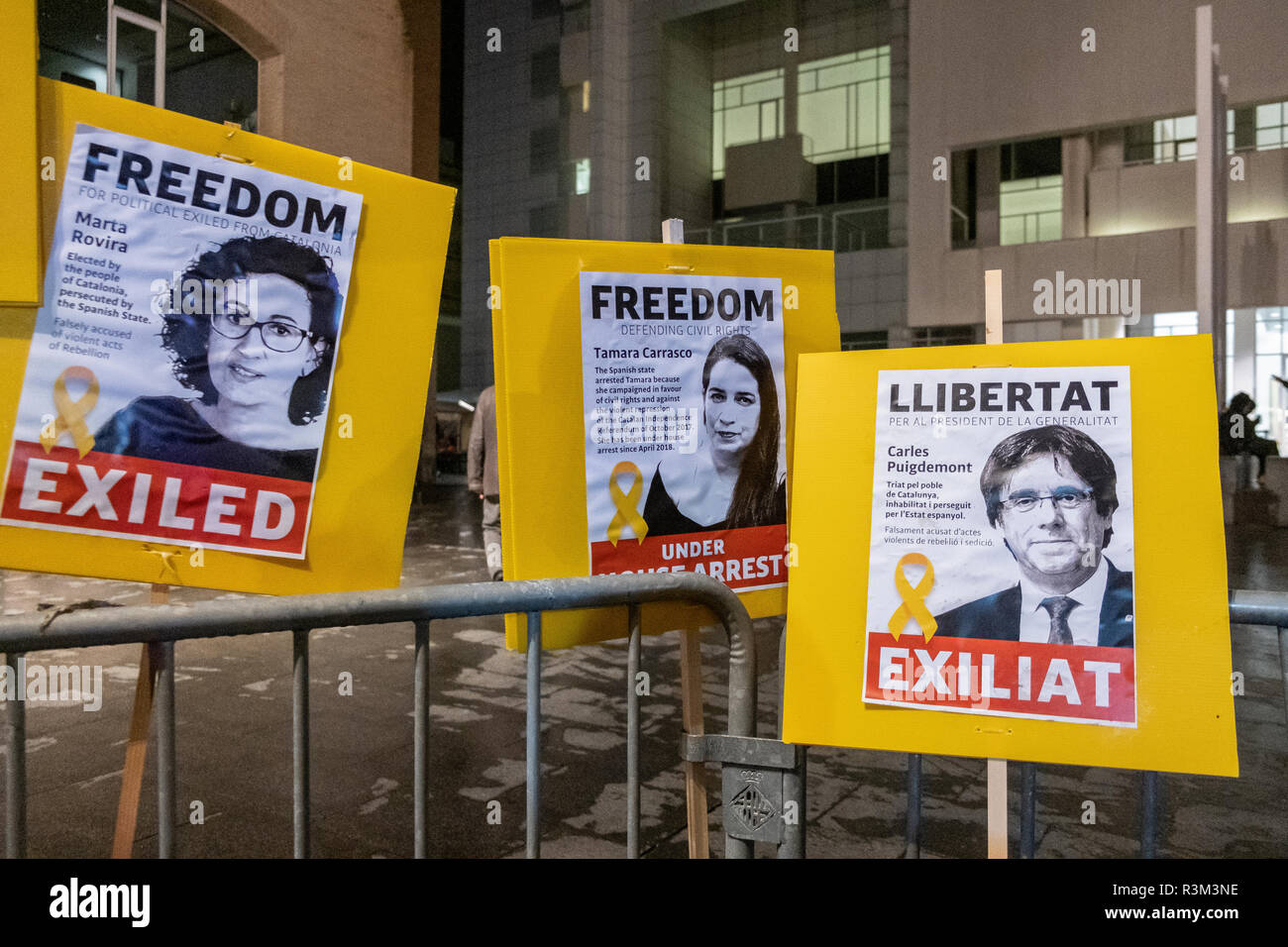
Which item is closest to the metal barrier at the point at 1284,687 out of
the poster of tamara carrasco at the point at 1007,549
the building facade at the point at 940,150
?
the poster of tamara carrasco at the point at 1007,549

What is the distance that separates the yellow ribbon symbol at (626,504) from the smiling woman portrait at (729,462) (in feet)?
0.10

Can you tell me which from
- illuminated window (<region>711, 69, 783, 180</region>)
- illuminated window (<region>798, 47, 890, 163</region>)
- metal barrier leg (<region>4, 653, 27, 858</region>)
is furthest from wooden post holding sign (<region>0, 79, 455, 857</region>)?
Answer: illuminated window (<region>711, 69, 783, 180</region>)

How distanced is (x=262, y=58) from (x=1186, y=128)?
1901 cm

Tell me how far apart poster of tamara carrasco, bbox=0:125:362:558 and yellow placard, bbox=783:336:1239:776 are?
121 cm

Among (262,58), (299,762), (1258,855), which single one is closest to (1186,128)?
(262,58)

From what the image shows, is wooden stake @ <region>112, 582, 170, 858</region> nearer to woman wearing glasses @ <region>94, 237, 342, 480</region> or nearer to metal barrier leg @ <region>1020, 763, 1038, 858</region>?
woman wearing glasses @ <region>94, 237, 342, 480</region>

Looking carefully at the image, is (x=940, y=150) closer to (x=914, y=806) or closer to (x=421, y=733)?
(x=914, y=806)

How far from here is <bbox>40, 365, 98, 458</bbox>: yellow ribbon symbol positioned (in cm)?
195

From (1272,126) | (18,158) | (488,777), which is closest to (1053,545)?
(18,158)

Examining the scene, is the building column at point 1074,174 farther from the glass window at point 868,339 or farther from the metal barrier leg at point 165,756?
the metal barrier leg at point 165,756

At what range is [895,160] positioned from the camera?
2402 centimetres

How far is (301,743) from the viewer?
183cm

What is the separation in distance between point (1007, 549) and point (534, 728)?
1.12 metres

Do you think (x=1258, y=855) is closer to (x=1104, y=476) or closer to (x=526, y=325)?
(x=1104, y=476)
